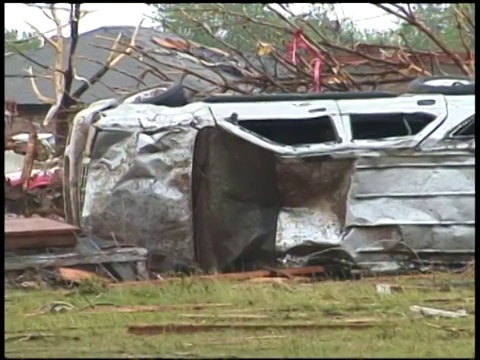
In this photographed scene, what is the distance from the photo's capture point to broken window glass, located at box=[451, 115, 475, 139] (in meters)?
9.63

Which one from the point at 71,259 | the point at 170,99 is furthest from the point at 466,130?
the point at 71,259

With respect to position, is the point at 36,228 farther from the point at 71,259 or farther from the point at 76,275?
the point at 76,275

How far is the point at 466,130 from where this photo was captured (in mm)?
9656

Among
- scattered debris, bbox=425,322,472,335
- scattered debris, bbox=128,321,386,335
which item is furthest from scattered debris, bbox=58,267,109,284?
scattered debris, bbox=425,322,472,335

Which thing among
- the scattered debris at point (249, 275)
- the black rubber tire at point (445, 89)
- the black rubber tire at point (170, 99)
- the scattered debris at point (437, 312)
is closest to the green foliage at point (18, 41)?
the black rubber tire at point (170, 99)

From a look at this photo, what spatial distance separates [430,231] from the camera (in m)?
9.55

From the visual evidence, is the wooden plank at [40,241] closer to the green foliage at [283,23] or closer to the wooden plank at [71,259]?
the wooden plank at [71,259]

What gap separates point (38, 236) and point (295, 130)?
2.68 metres

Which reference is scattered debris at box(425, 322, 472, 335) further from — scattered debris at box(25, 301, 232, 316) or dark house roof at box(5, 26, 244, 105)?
dark house roof at box(5, 26, 244, 105)

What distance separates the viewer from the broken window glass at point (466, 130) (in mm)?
9633

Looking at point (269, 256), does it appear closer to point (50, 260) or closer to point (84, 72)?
point (50, 260)

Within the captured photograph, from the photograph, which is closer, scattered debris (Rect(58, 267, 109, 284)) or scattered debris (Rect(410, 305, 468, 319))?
scattered debris (Rect(410, 305, 468, 319))

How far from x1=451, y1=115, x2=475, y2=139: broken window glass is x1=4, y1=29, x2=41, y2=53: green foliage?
13.8ft

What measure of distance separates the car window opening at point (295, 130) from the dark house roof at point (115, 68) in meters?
3.22
